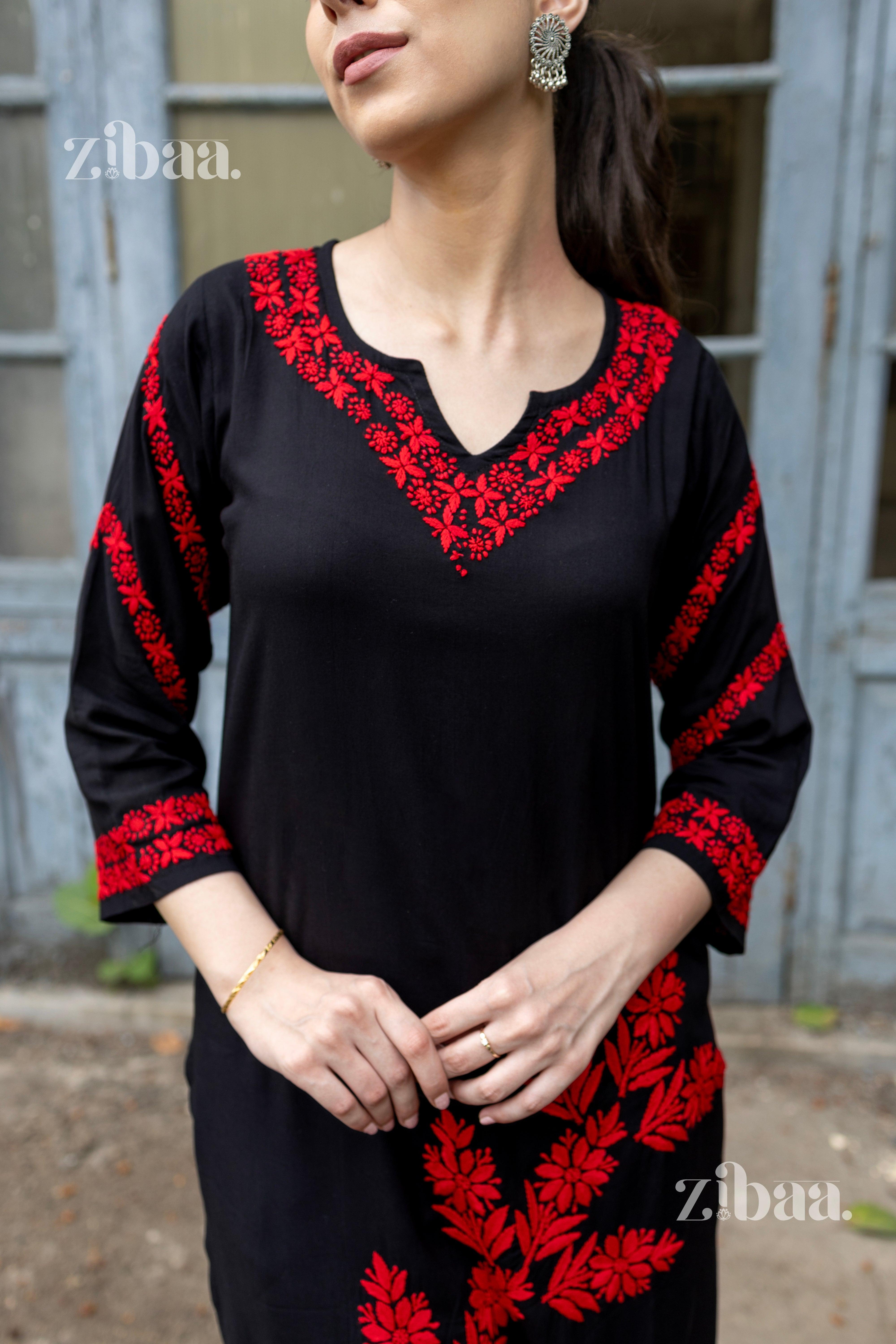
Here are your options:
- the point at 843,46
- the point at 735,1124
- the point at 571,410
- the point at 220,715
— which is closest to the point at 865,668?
the point at 735,1124

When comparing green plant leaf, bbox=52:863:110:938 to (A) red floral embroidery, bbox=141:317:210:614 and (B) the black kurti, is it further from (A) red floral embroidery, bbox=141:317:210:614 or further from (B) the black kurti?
(A) red floral embroidery, bbox=141:317:210:614

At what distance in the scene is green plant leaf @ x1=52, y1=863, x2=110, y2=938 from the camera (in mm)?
2590

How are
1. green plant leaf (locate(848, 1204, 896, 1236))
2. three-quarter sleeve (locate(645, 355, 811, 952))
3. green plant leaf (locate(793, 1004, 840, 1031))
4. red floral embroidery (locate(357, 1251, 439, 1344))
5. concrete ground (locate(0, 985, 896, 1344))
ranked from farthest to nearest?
green plant leaf (locate(793, 1004, 840, 1031)) → green plant leaf (locate(848, 1204, 896, 1236)) → concrete ground (locate(0, 985, 896, 1344)) → three-quarter sleeve (locate(645, 355, 811, 952)) → red floral embroidery (locate(357, 1251, 439, 1344))

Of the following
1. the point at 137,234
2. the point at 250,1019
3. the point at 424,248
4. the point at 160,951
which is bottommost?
the point at 160,951

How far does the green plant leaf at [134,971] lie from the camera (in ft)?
8.66

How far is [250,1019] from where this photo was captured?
3.02 ft

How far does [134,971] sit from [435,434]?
2.08 m

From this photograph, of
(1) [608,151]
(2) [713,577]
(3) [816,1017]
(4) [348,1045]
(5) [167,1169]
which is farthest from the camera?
(3) [816,1017]

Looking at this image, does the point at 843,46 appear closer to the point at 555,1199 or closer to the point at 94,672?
the point at 94,672

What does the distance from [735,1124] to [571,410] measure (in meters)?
1.93

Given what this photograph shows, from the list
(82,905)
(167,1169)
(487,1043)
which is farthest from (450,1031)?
(82,905)

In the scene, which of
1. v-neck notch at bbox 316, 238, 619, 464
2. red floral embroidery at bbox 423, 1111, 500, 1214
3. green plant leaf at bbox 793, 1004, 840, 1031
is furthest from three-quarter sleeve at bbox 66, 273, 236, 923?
green plant leaf at bbox 793, 1004, 840, 1031

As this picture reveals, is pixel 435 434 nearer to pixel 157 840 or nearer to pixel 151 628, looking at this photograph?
pixel 151 628

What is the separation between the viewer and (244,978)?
0.94m
